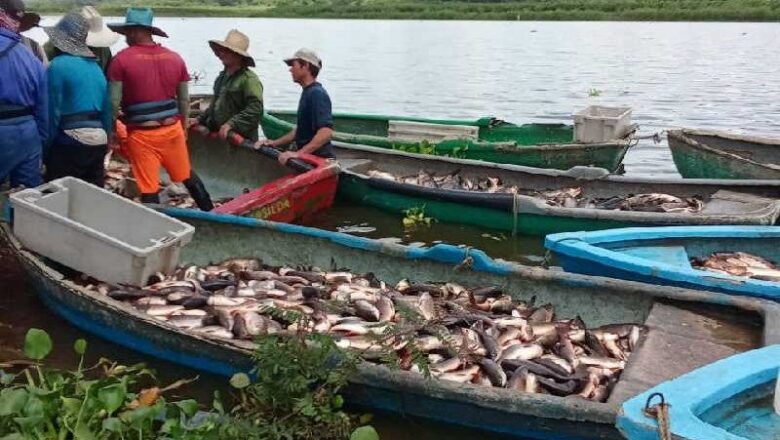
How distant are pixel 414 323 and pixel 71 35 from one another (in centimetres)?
375

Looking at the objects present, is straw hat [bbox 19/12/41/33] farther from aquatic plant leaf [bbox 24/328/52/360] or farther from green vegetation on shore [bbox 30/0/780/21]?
green vegetation on shore [bbox 30/0/780/21]

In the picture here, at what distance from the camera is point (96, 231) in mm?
6203

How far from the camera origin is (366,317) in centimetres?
561

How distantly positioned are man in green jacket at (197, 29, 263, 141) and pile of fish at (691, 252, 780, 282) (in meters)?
5.15

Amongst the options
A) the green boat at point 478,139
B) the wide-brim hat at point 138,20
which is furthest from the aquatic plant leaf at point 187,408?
the green boat at point 478,139

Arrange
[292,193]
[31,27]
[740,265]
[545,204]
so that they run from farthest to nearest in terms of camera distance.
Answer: [292,193]
[545,204]
[31,27]
[740,265]

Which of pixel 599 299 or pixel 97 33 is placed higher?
pixel 97 33

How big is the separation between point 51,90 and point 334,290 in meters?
2.88

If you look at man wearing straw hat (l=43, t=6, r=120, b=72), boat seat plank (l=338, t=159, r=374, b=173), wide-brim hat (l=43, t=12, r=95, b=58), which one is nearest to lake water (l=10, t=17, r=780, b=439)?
boat seat plank (l=338, t=159, r=374, b=173)

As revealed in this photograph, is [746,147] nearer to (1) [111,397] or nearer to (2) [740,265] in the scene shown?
(2) [740,265]

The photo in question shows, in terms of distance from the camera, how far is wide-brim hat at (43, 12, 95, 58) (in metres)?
6.63

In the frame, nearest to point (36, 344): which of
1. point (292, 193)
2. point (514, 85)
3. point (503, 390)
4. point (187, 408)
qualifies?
point (187, 408)

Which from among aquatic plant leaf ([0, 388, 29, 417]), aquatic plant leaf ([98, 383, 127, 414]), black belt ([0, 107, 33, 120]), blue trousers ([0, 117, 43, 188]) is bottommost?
aquatic plant leaf ([98, 383, 127, 414])

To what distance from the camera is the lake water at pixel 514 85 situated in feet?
30.7
